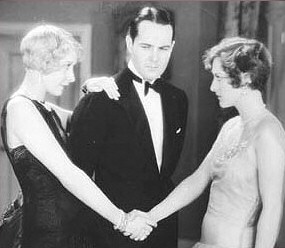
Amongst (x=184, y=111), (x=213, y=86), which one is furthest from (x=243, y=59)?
(x=184, y=111)

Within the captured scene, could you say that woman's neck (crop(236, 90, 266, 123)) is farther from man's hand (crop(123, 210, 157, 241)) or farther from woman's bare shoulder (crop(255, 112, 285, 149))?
man's hand (crop(123, 210, 157, 241))

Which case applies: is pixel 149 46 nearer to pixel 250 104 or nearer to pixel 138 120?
pixel 138 120

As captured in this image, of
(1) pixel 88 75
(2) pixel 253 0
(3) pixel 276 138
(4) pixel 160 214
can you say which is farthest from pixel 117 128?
(2) pixel 253 0

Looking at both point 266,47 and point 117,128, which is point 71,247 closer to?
point 117,128

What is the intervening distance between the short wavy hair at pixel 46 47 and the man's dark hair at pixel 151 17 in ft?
0.53

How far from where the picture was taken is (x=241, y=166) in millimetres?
1263

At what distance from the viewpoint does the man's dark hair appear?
4.39 feet

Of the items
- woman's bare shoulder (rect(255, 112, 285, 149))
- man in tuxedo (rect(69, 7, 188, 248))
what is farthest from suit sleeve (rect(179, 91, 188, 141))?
woman's bare shoulder (rect(255, 112, 285, 149))

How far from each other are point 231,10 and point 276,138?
39cm

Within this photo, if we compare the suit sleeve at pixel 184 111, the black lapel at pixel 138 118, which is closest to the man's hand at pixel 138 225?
the black lapel at pixel 138 118

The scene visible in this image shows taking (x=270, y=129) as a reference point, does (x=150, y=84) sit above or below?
above

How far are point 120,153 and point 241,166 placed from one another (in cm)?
34

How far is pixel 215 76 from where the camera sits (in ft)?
4.38

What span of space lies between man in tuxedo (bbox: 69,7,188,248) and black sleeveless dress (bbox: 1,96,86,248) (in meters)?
0.07
